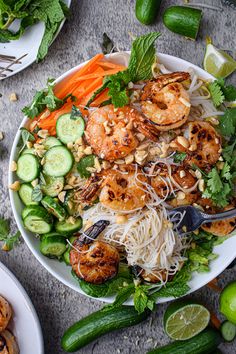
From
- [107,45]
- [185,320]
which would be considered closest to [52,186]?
[107,45]

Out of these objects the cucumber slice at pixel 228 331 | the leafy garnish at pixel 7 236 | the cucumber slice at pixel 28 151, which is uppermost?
the cucumber slice at pixel 28 151

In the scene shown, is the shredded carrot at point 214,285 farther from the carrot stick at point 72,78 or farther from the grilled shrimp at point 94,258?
the carrot stick at point 72,78

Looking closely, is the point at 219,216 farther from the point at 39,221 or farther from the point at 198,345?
the point at 39,221

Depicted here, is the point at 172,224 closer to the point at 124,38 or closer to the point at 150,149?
the point at 150,149

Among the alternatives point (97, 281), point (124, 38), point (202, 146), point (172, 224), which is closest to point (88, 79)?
point (124, 38)

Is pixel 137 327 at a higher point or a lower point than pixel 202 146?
lower

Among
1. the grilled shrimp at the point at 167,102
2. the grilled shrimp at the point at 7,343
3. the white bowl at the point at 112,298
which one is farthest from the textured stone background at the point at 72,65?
the grilled shrimp at the point at 167,102
